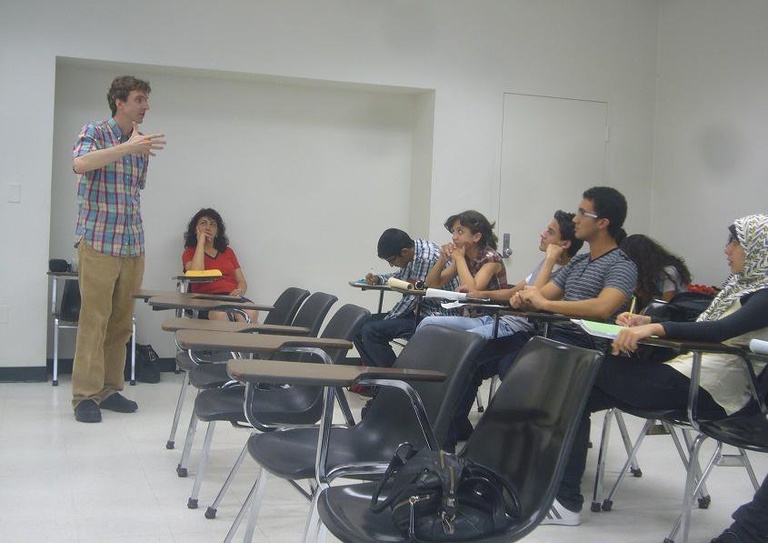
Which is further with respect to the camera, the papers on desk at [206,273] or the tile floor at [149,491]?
the papers on desk at [206,273]

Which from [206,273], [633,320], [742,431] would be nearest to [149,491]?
[633,320]

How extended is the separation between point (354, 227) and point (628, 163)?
7.59 ft

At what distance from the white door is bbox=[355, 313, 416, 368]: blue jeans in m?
1.93

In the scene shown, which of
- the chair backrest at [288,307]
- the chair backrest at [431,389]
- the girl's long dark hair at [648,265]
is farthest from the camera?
the girl's long dark hair at [648,265]

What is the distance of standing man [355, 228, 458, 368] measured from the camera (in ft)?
15.7

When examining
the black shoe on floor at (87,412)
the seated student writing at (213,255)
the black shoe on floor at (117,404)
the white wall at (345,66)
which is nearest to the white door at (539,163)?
the white wall at (345,66)

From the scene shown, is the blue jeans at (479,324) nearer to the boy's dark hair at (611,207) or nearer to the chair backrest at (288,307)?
the chair backrest at (288,307)

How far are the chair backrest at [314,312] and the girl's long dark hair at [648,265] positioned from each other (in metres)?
1.57

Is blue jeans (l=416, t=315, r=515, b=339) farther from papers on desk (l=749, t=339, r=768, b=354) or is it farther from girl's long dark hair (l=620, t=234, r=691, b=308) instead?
papers on desk (l=749, t=339, r=768, b=354)

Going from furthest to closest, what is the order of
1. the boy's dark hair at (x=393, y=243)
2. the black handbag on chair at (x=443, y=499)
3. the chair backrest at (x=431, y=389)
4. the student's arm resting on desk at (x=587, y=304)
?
the boy's dark hair at (x=393, y=243), the student's arm resting on desk at (x=587, y=304), the chair backrest at (x=431, y=389), the black handbag on chair at (x=443, y=499)

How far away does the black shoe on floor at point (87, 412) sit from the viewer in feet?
14.1

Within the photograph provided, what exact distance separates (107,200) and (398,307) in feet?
5.76

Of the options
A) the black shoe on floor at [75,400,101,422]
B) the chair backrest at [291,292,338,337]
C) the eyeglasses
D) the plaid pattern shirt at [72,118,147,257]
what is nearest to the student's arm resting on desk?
the eyeglasses

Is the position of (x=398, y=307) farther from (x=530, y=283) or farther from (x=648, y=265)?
(x=648, y=265)
